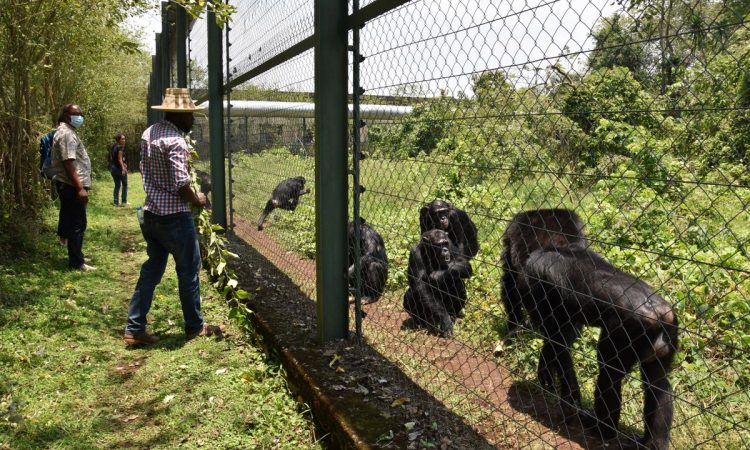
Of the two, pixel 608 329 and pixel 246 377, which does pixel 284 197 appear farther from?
pixel 608 329

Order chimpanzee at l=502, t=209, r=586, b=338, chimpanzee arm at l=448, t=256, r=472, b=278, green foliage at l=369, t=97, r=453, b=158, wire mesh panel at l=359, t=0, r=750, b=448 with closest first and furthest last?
wire mesh panel at l=359, t=0, r=750, b=448 → green foliage at l=369, t=97, r=453, b=158 → chimpanzee at l=502, t=209, r=586, b=338 → chimpanzee arm at l=448, t=256, r=472, b=278

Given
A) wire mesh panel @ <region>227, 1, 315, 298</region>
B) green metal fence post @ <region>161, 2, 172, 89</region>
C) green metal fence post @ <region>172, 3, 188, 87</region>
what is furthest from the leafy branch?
green metal fence post @ <region>161, 2, 172, 89</region>

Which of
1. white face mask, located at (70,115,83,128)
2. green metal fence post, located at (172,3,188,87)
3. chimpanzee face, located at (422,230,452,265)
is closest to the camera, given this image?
chimpanzee face, located at (422,230,452,265)

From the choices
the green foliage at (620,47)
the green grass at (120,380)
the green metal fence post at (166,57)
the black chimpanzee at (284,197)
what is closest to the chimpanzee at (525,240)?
the green grass at (120,380)

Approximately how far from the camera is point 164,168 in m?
4.29

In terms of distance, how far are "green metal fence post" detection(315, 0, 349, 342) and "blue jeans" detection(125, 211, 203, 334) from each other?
1.41m

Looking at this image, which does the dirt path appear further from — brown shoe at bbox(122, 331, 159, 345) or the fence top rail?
brown shoe at bbox(122, 331, 159, 345)

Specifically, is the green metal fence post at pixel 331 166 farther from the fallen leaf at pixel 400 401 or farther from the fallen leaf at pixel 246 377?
the fallen leaf at pixel 400 401

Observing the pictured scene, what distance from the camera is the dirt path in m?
2.77

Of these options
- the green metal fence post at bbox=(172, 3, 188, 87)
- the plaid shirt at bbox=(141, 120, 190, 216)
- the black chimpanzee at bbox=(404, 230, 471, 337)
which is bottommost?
the black chimpanzee at bbox=(404, 230, 471, 337)

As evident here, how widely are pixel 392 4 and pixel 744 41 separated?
65.0 inches

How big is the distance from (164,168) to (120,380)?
4.87 ft

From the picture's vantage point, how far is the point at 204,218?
17.5 ft

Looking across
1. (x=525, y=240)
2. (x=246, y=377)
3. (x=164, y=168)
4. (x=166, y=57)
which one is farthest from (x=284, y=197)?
(x=166, y=57)
